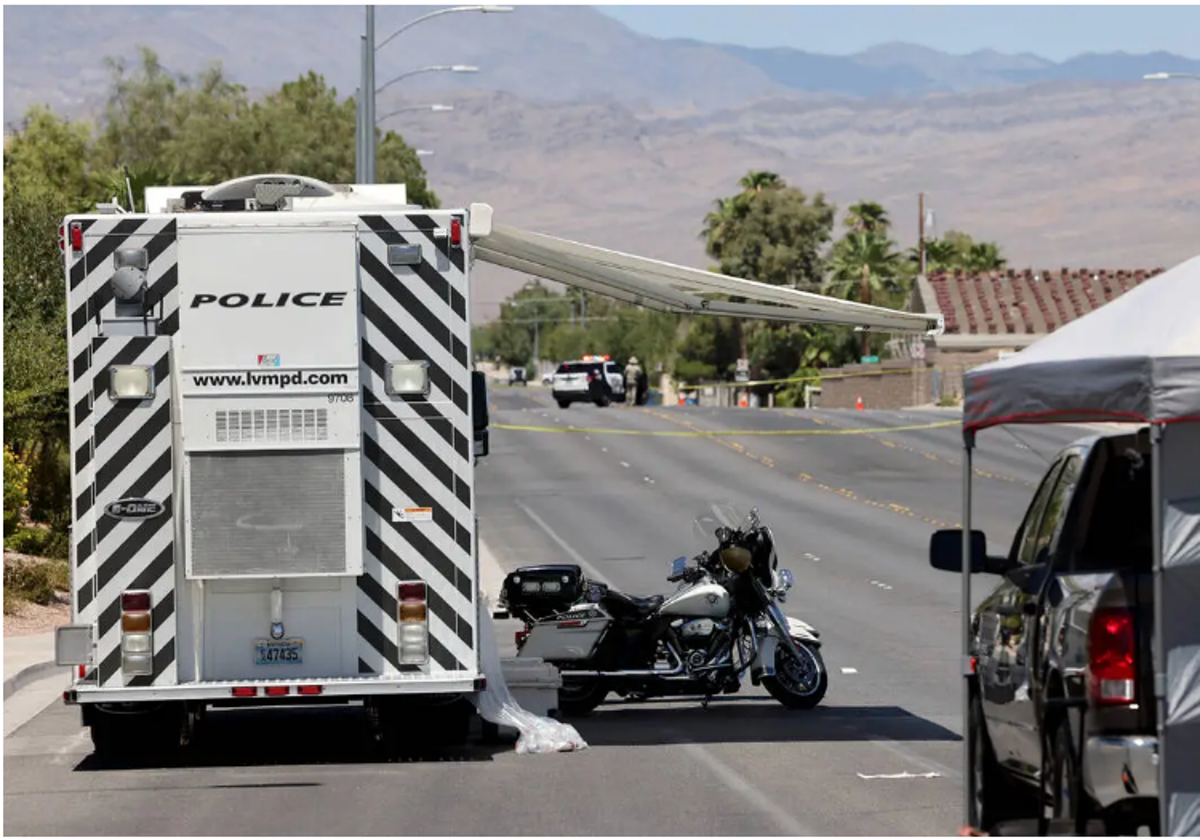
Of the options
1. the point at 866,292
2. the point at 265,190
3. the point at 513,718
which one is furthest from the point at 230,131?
the point at 513,718

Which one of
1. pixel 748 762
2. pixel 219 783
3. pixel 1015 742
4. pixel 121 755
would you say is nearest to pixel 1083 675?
pixel 1015 742

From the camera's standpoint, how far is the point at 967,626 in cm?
1058

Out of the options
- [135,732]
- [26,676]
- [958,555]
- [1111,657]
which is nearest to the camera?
[1111,657]

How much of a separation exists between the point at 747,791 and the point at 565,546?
21758 mm

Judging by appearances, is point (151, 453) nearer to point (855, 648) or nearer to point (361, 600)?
point (361, 600)

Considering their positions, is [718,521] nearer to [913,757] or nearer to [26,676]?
[913,757]

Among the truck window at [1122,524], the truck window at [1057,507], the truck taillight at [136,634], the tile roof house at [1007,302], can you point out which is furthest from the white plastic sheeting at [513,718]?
the tile roof house at [1007,302]

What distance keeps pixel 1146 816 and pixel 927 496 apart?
33542 mm

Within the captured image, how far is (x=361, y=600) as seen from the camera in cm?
1360

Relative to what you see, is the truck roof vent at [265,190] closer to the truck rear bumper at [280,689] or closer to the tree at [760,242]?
the truck rear bumper at [280,689]

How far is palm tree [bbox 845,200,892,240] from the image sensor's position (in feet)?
383

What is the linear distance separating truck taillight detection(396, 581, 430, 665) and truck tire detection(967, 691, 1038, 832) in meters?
4.10

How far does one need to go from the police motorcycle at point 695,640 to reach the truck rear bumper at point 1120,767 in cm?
755

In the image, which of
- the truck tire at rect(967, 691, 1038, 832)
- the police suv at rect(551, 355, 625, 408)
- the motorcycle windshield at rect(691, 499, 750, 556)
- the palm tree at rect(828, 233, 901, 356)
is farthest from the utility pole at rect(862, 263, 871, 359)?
the truck tire at rect(967, 691, 1038, 832)
